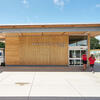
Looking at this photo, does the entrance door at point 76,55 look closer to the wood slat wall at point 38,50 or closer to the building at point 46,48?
the building at point 46,48

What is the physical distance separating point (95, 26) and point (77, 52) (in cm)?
529

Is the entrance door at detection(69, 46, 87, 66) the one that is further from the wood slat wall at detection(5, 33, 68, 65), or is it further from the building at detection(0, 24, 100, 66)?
the wood slat wall at detection(5, 33, 68, 65)

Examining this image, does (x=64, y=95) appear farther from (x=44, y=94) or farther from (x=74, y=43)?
(x=74, y=43)

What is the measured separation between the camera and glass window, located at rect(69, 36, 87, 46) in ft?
46.9

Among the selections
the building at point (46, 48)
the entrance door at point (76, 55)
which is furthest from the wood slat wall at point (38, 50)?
the entrance door at point (76, 55)

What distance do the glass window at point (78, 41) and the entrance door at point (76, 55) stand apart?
17.2 inches

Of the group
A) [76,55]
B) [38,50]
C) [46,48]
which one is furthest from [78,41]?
[38,50]

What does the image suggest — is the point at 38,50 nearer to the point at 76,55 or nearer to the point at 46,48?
the point at 46,48

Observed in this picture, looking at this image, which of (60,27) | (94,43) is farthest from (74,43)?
(94,43)

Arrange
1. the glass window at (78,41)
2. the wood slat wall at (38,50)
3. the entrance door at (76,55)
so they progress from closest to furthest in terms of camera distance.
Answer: the entrance door at (76,55) < the glass window at (78,41) < the wood slat wall at (38,50)

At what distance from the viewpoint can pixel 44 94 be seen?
4805 millimetres

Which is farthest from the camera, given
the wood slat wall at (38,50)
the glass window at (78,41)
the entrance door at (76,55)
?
the wood slat wall at (38,50)

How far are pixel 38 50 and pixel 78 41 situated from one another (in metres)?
5.41

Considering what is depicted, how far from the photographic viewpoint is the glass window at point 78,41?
14305 millimetres
